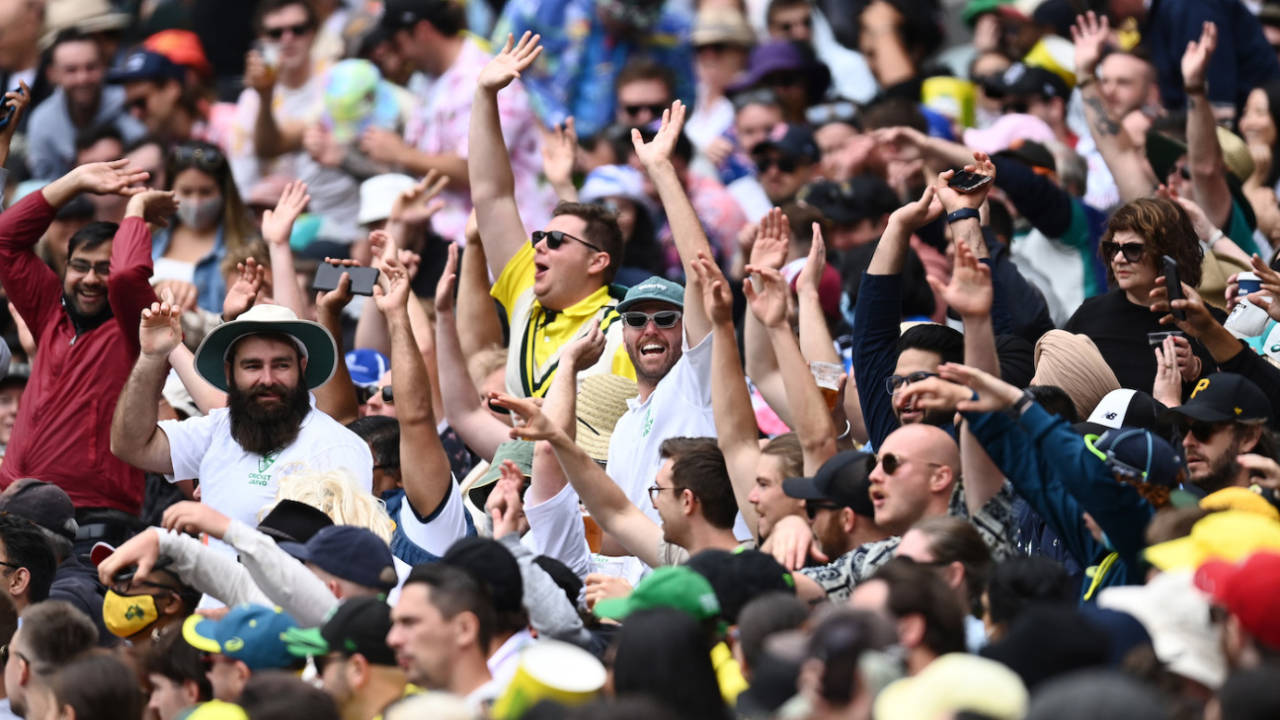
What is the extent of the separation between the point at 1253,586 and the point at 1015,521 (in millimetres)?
1630

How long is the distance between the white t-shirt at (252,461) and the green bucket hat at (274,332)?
25 cm

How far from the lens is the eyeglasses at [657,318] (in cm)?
732

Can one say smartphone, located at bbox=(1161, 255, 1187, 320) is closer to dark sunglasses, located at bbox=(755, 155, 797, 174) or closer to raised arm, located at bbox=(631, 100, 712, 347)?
raised arm, located at bbox=(631, 100, 712, 347)

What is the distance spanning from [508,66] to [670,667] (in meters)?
4.40

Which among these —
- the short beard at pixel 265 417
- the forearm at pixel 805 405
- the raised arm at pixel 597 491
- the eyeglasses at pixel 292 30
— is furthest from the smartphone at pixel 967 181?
the eyeglasses at pixel 292 30

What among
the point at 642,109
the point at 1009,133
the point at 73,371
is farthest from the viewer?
the point at 642,109

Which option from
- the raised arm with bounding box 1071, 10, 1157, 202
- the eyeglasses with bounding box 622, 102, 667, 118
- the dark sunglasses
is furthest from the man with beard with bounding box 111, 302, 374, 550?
the eyeglasses with bounding box 622, 102, 667, 118

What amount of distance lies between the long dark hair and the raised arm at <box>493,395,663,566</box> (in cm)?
176

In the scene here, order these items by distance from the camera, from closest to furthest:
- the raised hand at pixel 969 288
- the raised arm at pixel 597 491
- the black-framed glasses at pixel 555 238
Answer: the raised hand at pixel 969 288 < the raised arm at pixel 597 491 < the black-framed glasses at pixel 555 238

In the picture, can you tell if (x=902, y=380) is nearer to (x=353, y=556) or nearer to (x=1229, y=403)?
(x=1229, y=403)

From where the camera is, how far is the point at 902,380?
21.0 ft

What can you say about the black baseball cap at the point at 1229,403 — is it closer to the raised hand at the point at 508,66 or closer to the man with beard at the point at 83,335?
the raised hand at the point at 508,66

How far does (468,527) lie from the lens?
7234mm

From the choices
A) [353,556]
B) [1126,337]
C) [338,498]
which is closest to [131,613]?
[338,498]
